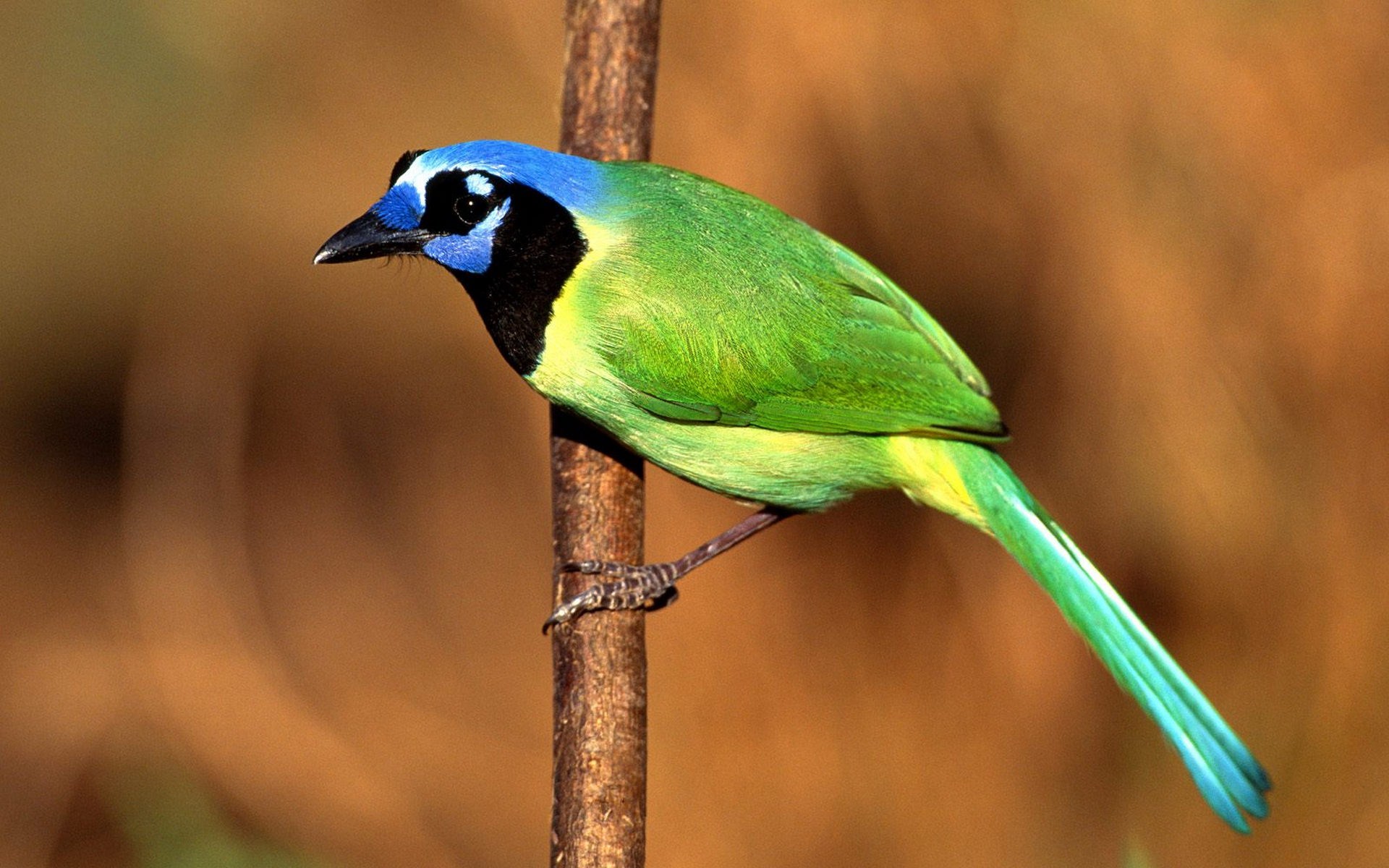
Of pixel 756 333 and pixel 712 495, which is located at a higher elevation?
pixel 712 495

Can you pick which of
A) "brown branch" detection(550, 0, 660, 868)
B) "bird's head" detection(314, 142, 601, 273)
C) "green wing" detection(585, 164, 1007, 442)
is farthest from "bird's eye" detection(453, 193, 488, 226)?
"brown branch" detection(550, 0, 660, 868)

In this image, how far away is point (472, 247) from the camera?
3312mm

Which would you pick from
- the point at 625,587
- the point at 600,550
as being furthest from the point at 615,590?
the point at 600,550

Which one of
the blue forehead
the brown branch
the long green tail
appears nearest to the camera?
the brown branch

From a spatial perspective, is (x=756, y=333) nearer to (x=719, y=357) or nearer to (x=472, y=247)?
(x=719, y=357)

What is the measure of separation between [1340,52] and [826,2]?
2.19 m

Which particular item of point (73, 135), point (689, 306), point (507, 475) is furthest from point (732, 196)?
point (73, 135)

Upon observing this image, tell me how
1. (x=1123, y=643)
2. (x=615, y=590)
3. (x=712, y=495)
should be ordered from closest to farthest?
1. (x=1123, y=643)
2. (x=615, y=590)
3. (x=712, y=495)

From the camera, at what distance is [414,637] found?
21.0 feet

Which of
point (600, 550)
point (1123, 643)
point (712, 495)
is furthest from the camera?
point (712, 495)

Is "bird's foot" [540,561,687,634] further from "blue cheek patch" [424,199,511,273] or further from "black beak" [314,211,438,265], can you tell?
"black beak" [314,211,438,265]

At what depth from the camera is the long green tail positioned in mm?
3096

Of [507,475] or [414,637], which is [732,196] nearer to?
[507,475]

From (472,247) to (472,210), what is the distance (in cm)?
10
